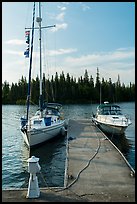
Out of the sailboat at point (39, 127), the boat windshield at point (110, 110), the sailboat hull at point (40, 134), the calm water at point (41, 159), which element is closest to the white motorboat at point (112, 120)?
the boat windshield at point (110, 110)

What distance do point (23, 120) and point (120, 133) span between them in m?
9.46

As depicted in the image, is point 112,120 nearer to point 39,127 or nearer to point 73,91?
point 39,127

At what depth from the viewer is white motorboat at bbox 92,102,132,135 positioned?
22803 millimetres

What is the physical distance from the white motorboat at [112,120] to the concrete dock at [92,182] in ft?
28.7

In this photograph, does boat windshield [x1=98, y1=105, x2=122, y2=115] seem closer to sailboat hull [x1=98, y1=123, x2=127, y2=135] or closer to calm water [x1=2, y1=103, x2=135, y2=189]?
sailboat hull [x1=98, y1=123, x2=127, y2=135]

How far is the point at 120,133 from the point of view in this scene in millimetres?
23266

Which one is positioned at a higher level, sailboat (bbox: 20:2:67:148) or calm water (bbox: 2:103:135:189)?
sailboat (bbox: 20:2:67:148)

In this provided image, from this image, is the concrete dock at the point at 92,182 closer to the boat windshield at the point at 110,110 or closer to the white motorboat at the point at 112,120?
the white motorboat at the point at 112,120

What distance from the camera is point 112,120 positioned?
24.0m

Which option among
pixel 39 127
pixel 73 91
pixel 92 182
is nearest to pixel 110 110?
pixel 39 127

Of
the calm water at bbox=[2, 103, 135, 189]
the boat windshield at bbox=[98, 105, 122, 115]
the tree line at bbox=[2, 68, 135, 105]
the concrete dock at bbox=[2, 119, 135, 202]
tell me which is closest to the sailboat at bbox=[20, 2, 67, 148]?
the calm water at bbox=[2, 103, 135, 189]

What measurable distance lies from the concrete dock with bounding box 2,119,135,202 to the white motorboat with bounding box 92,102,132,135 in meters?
8.74

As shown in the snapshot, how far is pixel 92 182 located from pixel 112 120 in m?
15.6

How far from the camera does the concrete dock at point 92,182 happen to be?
24.3 ft
